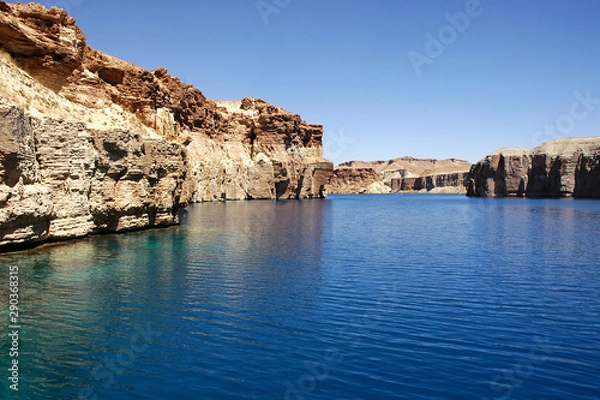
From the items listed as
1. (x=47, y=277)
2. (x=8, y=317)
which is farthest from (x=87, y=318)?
(x=47, y=277)

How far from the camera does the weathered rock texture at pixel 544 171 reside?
5728 inches

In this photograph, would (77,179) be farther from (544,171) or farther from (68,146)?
(544,171)

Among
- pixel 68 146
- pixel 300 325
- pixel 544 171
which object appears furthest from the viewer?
pixel 544 171

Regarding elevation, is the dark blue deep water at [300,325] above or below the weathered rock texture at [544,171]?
below

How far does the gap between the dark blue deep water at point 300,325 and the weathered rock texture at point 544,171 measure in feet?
459

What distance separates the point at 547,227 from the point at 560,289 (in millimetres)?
30521

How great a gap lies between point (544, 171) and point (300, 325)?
168m

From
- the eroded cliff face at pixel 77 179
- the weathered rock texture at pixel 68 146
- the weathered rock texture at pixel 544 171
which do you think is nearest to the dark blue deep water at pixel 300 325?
the eroded cliff face at pixel 77 179

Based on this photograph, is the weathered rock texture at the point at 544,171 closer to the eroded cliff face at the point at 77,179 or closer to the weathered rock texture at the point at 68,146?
the weathered rock texture at the point at 68,146

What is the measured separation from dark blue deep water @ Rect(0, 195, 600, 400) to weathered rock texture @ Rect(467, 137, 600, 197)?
5508 inches

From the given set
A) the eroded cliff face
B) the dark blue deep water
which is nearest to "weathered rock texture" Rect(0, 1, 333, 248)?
the eroded cliff face

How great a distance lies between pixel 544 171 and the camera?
158 metres

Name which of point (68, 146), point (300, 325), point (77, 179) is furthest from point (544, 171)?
point (300, 325)

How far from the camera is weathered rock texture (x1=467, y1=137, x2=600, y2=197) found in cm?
14550
